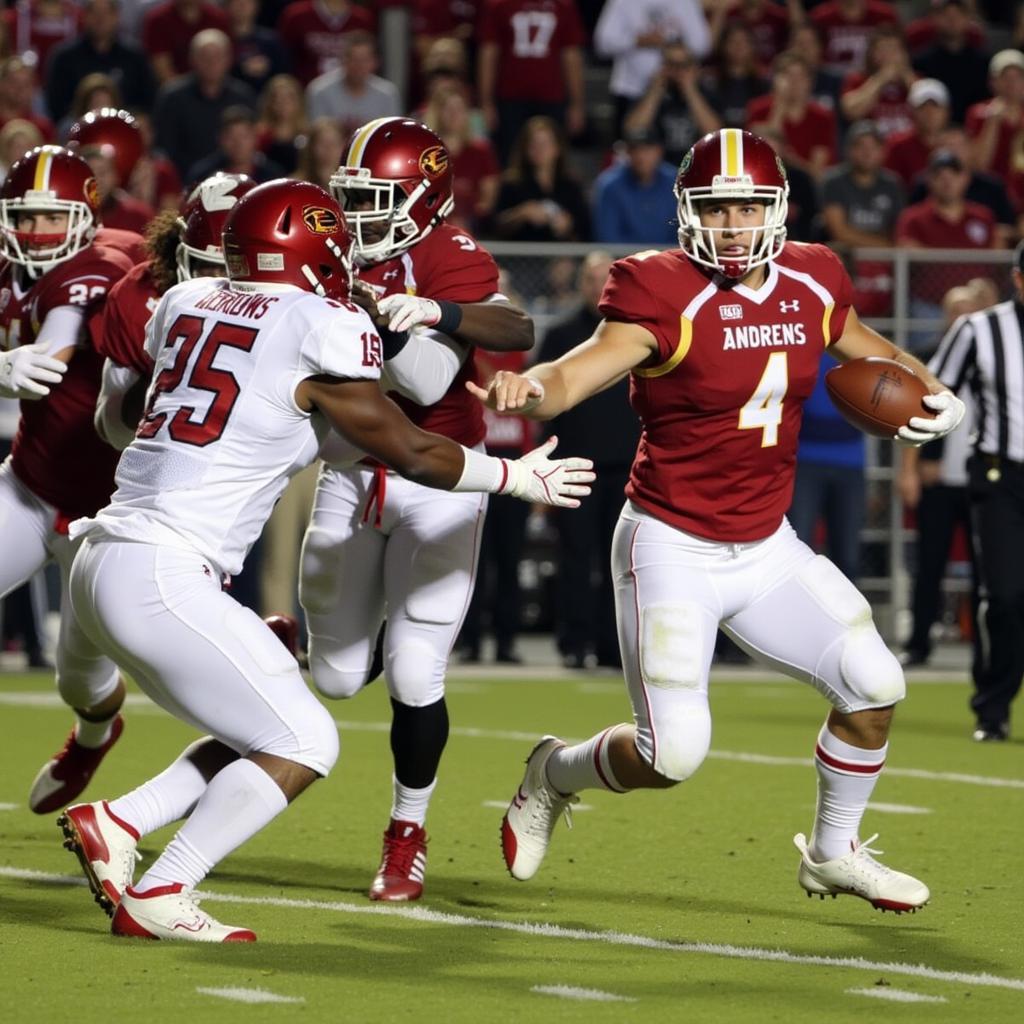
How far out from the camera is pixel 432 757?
5.24 meters

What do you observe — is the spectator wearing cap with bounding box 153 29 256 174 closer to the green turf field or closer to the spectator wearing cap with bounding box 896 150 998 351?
the spectator wearing cap with bounding box 896 150 998 351

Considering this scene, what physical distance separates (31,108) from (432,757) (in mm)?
7842

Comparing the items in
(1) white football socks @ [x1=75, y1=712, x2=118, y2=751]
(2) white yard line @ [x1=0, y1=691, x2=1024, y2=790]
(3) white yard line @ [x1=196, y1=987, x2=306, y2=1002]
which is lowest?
(2) white yard line @ [x1=0, y1=691, x2=1024, y2=790]

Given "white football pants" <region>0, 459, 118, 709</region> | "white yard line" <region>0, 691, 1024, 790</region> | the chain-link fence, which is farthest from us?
the chain-link fence

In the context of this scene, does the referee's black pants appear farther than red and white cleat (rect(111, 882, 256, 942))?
Yes

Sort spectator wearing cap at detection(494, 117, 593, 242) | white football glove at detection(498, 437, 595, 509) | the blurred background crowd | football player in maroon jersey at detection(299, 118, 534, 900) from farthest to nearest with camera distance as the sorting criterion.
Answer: spectator wearing cap at detection(494, 117, 593, 242) < the blurred background crowd < football player in maroon jersey at detection(299, 118, 534, 900) < white football glove at detection(498, 437, 595, 509)

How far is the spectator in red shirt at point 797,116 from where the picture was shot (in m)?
12.8

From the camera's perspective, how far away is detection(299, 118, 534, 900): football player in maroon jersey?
5.20 meters

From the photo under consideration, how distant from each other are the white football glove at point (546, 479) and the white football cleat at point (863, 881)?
1075mm

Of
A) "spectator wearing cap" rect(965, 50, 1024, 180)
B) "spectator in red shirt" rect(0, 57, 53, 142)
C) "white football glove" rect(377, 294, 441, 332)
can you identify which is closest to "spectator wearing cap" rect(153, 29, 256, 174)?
"spectator in red shirt" rect(0, 57, 53, 142)

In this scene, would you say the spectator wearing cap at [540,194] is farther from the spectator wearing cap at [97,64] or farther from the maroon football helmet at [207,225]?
the maroon football helmet at [207,225]

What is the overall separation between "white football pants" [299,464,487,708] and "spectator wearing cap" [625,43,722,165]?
772 centimetres

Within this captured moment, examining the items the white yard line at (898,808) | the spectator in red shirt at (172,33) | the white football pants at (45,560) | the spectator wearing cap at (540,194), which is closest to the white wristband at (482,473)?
the white football pants at (45,560)

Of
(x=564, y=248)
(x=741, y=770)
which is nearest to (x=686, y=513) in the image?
(x=741, y=770)
